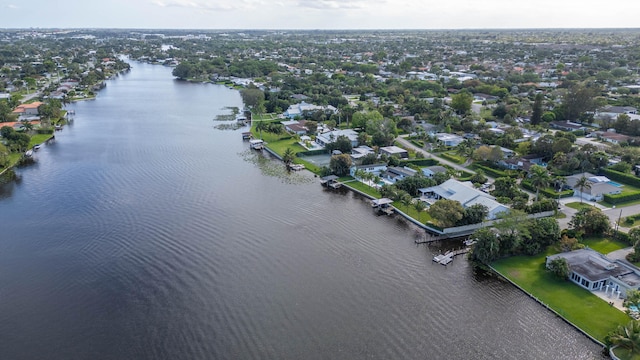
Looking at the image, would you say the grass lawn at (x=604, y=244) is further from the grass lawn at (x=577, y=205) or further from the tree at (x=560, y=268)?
the grass lawn at (x=577, y=205)

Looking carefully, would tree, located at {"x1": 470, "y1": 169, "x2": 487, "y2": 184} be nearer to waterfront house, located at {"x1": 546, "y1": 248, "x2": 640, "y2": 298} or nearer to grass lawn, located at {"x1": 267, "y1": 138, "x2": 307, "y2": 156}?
waterfront house, located at {"x1": 546, "y1": 248, "x2": 640, "y2": 298}

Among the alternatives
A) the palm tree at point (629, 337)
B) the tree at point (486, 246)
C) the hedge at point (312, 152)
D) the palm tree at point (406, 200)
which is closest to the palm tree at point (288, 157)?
the hedge at point (312, 152)

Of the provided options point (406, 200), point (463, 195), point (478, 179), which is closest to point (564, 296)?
point (463, 195)

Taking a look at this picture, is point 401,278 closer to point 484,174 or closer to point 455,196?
point 455,196

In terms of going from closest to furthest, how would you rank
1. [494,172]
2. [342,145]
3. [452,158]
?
[494,172] → [452,158] → [342,145]

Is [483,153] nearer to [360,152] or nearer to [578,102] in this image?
[360,152]

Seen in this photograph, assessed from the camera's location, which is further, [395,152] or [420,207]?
[395,152]

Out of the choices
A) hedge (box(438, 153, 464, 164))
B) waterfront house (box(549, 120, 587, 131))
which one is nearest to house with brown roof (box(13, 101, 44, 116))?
hedge (box(438, 153, 464, 164))
